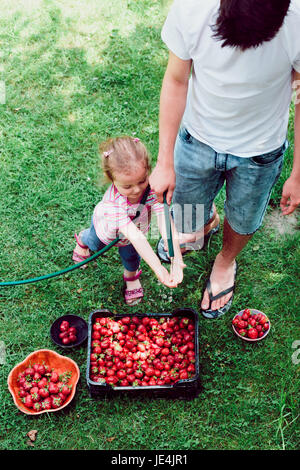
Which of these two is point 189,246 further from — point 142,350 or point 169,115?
point 169,115

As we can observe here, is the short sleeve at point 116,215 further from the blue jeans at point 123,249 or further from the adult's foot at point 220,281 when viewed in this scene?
the adult's foot at point 220,281

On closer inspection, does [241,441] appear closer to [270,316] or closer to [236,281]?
[270,316]

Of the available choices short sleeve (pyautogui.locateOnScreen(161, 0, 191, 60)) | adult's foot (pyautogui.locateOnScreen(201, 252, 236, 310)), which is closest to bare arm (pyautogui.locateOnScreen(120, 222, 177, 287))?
adult's foot (pyautogui.locateOnScreen(201, 252, 236, 310))

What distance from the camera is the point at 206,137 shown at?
217 cm

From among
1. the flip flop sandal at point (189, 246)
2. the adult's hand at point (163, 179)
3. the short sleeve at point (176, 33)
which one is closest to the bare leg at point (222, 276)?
the flip flop sandal at point (189, 246)

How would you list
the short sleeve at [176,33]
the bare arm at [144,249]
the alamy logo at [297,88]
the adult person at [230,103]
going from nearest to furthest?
the adult person at [230,103] → the short sleeve at [176,33] → the alamy logo at [297,88] → the bare arm at [144,249]

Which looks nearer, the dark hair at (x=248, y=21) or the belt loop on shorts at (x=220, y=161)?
the dark hair at (x=248, y=21)

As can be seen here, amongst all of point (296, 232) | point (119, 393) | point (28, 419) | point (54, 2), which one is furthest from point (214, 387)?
point (54, 2)

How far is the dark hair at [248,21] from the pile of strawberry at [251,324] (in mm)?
1704

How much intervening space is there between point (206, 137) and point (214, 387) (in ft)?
4.73

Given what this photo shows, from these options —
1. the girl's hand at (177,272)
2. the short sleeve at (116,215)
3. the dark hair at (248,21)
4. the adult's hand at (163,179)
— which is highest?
the dark hair at (248,21)

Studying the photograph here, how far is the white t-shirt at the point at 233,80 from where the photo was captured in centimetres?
172

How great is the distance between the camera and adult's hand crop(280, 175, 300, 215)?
2168mm

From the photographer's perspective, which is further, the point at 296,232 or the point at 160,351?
the point at 296,232
